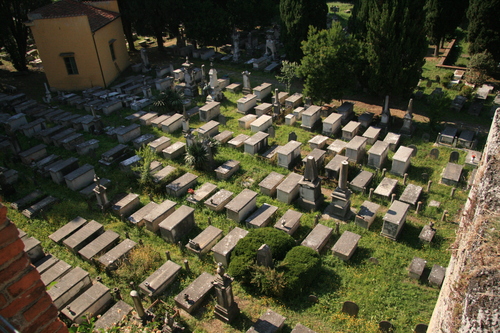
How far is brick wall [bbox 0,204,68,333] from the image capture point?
12.9 ft

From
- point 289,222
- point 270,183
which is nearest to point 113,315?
point 289,222

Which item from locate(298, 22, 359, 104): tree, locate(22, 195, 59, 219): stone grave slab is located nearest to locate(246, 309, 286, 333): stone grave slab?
locate(22, 195, 59, 219): stone grave slab

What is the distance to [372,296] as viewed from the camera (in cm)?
1114

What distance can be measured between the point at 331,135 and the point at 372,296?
9702 mm

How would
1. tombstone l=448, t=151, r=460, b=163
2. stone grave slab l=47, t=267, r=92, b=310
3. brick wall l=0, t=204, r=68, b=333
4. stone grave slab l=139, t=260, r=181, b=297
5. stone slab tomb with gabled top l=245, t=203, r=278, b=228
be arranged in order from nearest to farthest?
brick wall l=0, t=204, r=68, b=333
stone grave slab l=47, t=267, r=92, b=310
stone grave slab l=139, t=260, r=181, b=297
stone slab tomb with gabled top l=245, t=203, r=278, b=228
tombstone l=448, t=151, r=460, b=163

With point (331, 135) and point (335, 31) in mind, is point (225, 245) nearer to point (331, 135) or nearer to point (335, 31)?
point (331, 135)

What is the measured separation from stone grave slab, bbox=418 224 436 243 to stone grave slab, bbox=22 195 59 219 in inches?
546

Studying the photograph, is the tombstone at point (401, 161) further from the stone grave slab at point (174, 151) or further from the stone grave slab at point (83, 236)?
the stone grave slab at point (83, 236)

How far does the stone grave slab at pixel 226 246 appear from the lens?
1236cm

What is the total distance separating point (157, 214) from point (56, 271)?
3697mm

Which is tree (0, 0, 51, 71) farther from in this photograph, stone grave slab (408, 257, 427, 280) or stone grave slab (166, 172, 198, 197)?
stone grave slab (408, 257, 427, 280)

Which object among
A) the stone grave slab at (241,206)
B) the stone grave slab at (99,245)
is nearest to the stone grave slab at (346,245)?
the stone grave slab at (241,206)

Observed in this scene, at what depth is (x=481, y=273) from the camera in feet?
14.3

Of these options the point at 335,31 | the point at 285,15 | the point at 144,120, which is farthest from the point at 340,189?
the point at 285,15
